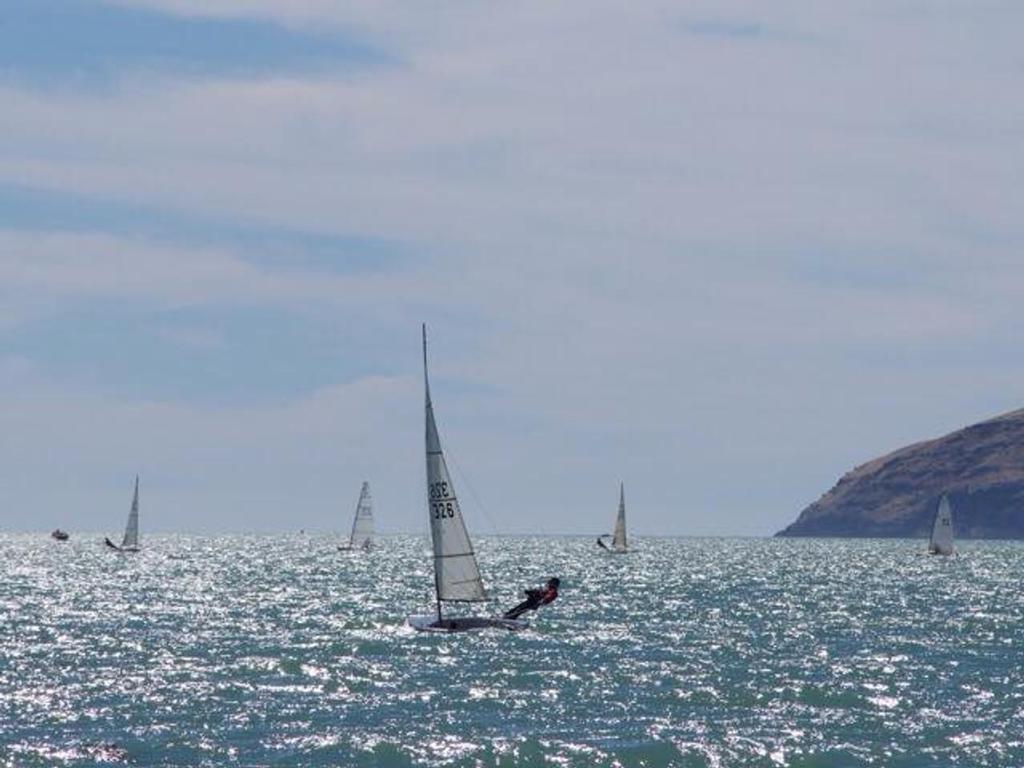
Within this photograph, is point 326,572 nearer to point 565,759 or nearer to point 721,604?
point 721,604

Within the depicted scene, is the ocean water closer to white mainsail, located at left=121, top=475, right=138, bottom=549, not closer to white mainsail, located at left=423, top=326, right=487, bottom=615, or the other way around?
white mainsail, located at left=423, top=326, right=487, bottom=615

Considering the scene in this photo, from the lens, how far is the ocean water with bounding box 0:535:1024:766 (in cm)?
4062

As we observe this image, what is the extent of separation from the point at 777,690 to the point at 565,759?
13049 millimetres

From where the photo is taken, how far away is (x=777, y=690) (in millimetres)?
50812

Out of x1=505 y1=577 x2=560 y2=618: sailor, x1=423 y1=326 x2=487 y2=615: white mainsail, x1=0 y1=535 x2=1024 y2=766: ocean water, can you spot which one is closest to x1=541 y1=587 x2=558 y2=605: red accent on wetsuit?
x1=505 y1=577 x2=560 y2=618: sailor

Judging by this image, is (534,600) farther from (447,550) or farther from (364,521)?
(364,521)

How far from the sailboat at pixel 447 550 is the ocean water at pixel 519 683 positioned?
0.79 meters

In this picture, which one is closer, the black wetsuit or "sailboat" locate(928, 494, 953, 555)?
the black wetsuit

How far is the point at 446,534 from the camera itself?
69.2 meters

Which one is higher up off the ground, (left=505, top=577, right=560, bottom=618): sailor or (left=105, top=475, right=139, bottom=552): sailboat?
(left=105, top=475, right=139, bottom=552): sailboat

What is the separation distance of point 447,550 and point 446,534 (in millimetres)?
706

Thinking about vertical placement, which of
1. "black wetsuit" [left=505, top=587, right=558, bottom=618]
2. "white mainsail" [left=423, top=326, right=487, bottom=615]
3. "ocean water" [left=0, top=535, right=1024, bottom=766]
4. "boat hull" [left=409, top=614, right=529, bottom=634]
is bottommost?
"ocean water" [left=0, top=535, right=1024, bottom=766]

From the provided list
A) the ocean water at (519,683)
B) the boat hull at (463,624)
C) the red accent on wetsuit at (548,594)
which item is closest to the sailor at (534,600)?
the red accent on wetsuit at (548,594)

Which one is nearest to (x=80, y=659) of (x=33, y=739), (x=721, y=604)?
(x=33, y=739)
